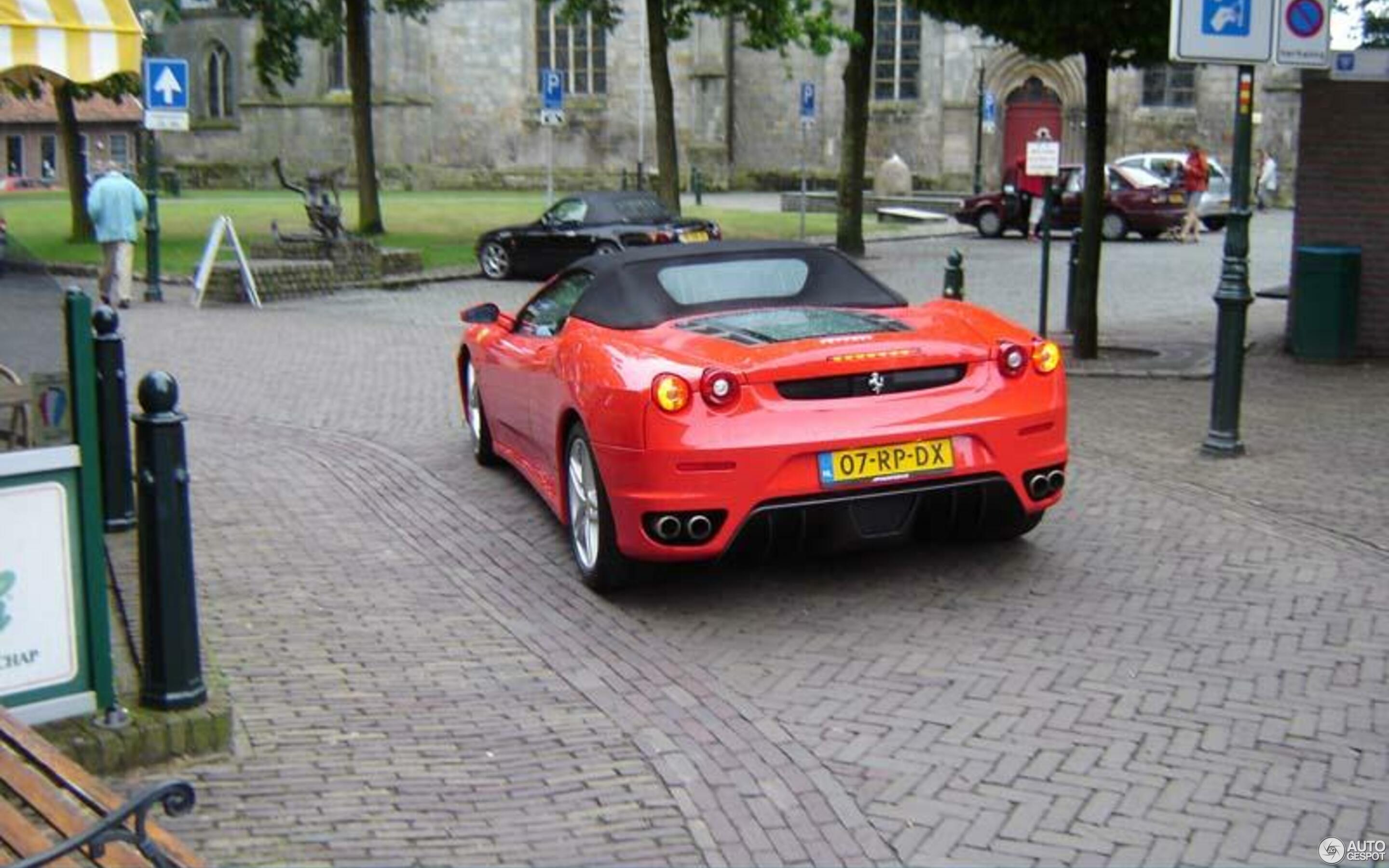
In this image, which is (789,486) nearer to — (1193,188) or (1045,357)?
(1045,357)

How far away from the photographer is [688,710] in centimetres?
565

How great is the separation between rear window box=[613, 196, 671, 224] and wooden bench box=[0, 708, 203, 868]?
20.7 meters

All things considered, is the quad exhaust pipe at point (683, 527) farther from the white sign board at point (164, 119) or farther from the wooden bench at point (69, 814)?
the white sign board at point (164, 119)

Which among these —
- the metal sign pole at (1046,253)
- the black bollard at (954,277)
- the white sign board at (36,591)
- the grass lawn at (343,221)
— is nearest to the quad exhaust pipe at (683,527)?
the white sign board at (36,591)

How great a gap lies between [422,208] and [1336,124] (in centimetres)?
2935

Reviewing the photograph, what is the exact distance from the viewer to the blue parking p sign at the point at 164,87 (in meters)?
20.0

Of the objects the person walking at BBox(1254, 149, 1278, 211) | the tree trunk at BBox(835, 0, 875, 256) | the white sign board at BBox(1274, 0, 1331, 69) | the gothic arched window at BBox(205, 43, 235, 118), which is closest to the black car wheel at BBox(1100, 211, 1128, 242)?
the tree trunk at BBox(835, 0, 875, 256)

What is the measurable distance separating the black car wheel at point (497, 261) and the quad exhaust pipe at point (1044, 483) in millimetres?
18314

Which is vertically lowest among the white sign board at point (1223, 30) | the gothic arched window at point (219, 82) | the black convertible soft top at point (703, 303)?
the black convertible soft top at point (703, 303)

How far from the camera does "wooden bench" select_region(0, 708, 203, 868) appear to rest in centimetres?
334

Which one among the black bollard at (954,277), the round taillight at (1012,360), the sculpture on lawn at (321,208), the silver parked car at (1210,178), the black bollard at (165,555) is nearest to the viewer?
the black bollard at (165,555)

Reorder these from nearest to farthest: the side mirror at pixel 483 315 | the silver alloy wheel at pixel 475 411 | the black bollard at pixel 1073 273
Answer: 1. the side mirror at pixel 483 315
2. the silver alloy wheel at pixel 475 411
3. the black bollard at pixel 1073 273

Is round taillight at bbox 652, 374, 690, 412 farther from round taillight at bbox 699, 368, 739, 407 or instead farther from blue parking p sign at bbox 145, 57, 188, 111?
blue parking p sign at bbox 145, 57, 188, 111

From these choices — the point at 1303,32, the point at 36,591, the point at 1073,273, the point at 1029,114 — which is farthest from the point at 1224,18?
the point at 1029,114
